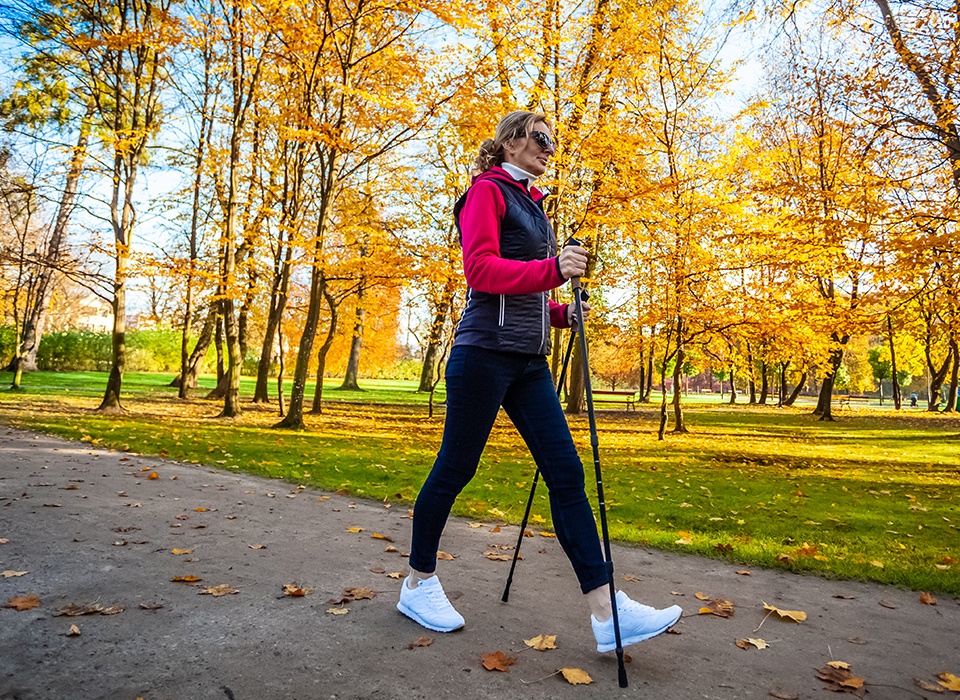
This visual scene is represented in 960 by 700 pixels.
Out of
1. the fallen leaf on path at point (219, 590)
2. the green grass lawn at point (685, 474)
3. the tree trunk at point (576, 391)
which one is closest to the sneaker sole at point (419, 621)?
the fallen leaf on path at point (219, 590)

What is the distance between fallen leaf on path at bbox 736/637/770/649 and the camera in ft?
9.46

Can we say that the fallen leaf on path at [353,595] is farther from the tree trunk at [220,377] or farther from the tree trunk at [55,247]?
the tree trunk at [220,377]

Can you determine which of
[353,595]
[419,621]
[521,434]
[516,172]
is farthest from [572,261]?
[353,595]

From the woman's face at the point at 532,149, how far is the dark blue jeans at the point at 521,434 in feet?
2.84

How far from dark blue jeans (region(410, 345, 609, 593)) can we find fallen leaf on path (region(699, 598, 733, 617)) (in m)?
0.98

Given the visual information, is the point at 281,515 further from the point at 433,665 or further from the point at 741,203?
the point at 741,203

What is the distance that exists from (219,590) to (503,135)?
2547mm

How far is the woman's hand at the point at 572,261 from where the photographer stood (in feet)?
8.48

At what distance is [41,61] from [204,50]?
3348 mm

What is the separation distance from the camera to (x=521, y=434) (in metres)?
2.83

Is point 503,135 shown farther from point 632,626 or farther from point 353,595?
point 353,595

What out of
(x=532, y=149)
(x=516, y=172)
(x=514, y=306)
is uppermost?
(x=532, y=149)

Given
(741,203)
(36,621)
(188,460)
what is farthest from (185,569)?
(741,203)

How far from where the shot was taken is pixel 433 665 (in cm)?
254
